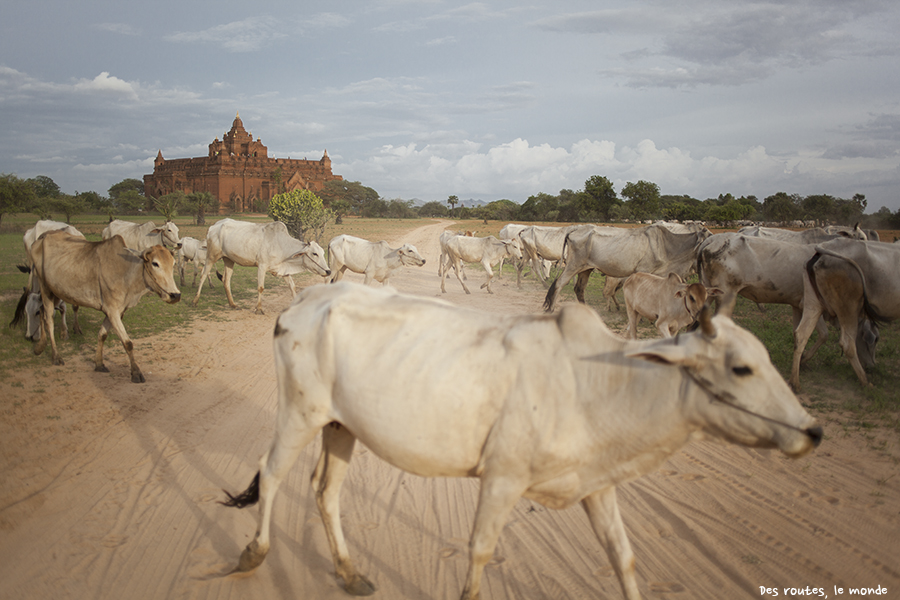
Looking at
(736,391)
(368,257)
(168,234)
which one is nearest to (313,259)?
(368,257)

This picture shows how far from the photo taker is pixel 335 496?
12.1ft

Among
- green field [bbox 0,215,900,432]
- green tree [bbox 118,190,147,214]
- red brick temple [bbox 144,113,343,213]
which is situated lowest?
green field [bbox 0,215,900,432]

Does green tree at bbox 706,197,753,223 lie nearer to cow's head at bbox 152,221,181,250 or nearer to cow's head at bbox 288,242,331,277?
cow's head at bbox 288,242,331,277

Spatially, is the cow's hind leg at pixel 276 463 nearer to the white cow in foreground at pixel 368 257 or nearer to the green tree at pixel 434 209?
the white cow in foreground at pixel 368 257

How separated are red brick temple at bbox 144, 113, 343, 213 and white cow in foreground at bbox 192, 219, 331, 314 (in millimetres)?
68771

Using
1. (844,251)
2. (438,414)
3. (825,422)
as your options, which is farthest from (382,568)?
(844,251)

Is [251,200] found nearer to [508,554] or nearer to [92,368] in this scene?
[92,368]

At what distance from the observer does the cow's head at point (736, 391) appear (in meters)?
2.52

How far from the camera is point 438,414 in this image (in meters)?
2.91

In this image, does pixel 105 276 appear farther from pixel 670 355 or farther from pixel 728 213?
pixel 728 213

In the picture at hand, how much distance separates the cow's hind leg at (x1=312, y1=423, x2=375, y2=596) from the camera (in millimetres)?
3582

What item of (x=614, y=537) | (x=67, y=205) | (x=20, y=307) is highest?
(x=67, y=205)

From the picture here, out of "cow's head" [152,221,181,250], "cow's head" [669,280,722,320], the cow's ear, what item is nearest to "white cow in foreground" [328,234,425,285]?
"cow's head" [152,221,181,250]

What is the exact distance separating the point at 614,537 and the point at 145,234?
16.0 meters
